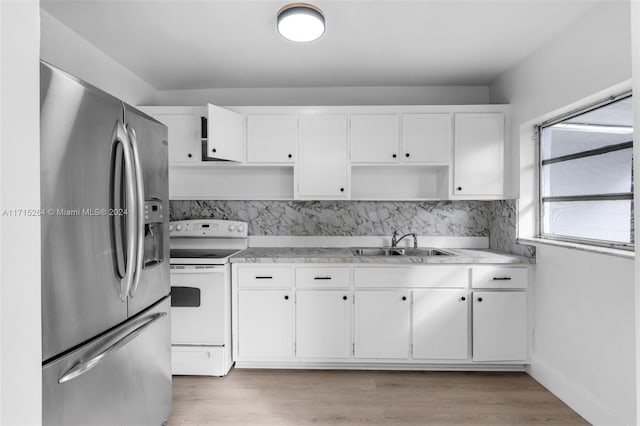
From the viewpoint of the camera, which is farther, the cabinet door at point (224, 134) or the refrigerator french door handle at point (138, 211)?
the cabinet door at point (224, 134)

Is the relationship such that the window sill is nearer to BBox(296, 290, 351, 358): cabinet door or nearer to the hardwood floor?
the hardwood floor

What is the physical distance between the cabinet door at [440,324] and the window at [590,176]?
878mm

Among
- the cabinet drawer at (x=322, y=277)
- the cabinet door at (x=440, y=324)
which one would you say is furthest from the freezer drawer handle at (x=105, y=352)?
the cabinet door at (x=440, y=324)

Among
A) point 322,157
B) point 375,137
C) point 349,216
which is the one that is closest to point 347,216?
point 349,216

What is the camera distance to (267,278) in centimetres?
264

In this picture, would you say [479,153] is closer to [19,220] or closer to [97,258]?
[97,258]

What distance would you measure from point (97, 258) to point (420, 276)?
2098 millimetres

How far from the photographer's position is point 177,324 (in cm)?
256

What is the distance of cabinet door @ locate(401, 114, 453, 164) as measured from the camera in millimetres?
2887

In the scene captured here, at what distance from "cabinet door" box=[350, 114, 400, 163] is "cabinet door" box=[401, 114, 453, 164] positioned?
8cm

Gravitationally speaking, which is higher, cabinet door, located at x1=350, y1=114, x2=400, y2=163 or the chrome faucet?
cabinet door, located at x1=350, y1=114, x2=400, y2=163

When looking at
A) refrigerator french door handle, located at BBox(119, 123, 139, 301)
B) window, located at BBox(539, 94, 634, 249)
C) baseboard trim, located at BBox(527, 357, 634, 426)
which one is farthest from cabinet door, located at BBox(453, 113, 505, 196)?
refrigerator french door handle, located at BBox(119, 123, 139, 301)

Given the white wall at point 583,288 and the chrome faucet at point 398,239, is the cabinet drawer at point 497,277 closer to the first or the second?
the white wall at point 583,288

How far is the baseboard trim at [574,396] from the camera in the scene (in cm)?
189
